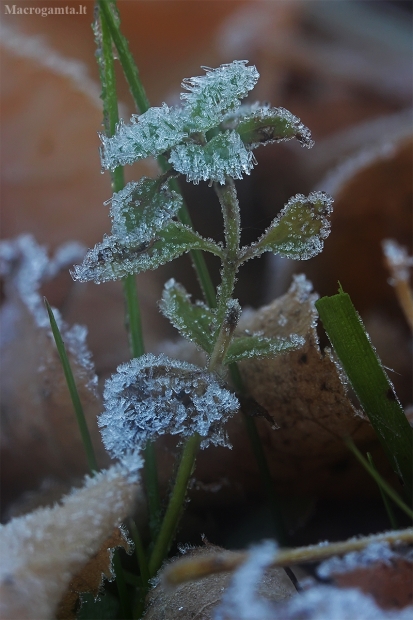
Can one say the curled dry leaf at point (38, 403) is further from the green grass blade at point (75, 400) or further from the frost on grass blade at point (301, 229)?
the frost on grass blade at point (301, 229)

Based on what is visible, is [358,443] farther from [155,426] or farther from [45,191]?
[45,191]

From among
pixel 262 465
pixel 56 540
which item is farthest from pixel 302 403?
pixel 56 540

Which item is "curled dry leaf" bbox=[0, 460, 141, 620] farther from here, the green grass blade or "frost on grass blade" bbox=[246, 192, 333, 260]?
"frost on grass blade" bbox=[246, 192, 333, 260]

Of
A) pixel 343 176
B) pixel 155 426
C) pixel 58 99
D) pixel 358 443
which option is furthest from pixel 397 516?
pixel 58 99

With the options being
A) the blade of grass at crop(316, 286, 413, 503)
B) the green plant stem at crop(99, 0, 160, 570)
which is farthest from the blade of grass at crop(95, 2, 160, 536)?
the blade of grass at crop(316, 286, 413, 503)

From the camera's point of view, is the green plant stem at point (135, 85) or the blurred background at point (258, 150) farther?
the blurred background at point (258, 150)

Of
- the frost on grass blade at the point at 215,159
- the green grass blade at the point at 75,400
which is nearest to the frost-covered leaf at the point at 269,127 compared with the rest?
the frost on grass blade at the point at 215,159
